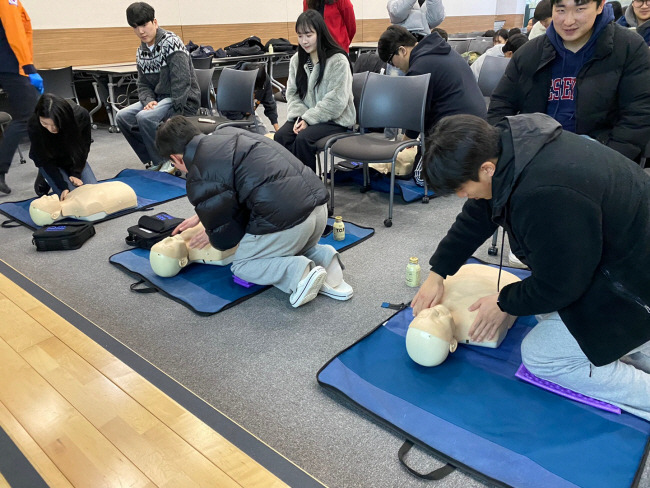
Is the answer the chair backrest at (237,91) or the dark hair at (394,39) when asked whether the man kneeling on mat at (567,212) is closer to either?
the dark hair at (394,39)

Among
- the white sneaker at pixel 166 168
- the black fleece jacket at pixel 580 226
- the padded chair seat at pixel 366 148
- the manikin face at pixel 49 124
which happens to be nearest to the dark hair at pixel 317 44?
the padded chair seat at pixel 366 148

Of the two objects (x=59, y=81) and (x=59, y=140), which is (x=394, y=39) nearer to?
Result: (x=59, y=140)

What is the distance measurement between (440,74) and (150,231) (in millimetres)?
1983

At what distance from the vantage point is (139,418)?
1365 mm

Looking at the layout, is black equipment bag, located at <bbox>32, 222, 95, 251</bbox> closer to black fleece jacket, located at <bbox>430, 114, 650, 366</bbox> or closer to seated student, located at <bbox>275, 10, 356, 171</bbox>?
seated student, located at <bbox>275, 10, 356, 171</bbox>

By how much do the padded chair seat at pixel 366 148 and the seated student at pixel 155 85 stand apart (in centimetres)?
158

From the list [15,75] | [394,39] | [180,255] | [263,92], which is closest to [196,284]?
[180,255]

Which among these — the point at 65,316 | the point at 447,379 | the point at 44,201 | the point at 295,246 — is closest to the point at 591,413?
the point at 447,379

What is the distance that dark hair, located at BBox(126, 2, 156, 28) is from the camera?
3.56 meters

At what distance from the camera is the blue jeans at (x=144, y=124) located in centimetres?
387

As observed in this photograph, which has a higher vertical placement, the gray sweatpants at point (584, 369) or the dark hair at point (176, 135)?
the dark hair at point (176, 135)

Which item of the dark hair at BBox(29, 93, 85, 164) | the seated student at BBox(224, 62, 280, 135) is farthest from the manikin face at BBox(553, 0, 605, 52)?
the seated student at BBox(224, 62, 280, 135)

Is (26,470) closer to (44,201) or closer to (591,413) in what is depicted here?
(591,413)

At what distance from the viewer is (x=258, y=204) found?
2035mm
